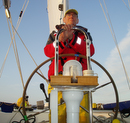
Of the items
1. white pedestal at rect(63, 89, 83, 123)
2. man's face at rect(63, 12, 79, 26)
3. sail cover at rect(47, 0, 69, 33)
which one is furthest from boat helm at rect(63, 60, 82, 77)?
sail cover at rect(47, 0, 69, 33)

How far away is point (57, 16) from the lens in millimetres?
3020

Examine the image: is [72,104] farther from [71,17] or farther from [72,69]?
[71,17]

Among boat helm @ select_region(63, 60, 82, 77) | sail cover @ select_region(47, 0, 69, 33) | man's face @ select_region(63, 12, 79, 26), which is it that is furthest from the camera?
sail cover @ select_region(47, 0, 69, 33)

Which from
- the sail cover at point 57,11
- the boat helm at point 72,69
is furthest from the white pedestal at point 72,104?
the sail cover at point 57,11

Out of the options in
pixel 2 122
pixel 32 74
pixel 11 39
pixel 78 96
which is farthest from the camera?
pixel 11 39

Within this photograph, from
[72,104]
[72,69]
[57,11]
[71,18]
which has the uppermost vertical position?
[57,11]

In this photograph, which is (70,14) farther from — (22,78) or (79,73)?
(22,78)

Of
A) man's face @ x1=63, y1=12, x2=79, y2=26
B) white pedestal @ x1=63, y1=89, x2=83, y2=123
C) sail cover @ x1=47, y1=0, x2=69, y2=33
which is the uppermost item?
sail cover @ x1=47, y1=0, x2=69, y2=33

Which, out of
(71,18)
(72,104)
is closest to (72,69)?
(72,104)

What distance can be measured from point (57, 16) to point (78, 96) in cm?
250

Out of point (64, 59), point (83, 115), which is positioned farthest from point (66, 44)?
point (83, 115)

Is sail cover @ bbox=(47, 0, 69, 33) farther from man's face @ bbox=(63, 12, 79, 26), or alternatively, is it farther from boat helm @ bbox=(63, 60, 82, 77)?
boat helm @ bbox=(63, 60, 82, 77)

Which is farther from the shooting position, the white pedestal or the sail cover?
the sail cover

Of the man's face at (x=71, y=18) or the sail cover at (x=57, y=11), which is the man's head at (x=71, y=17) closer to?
the man's face at (x=71, y=18)
